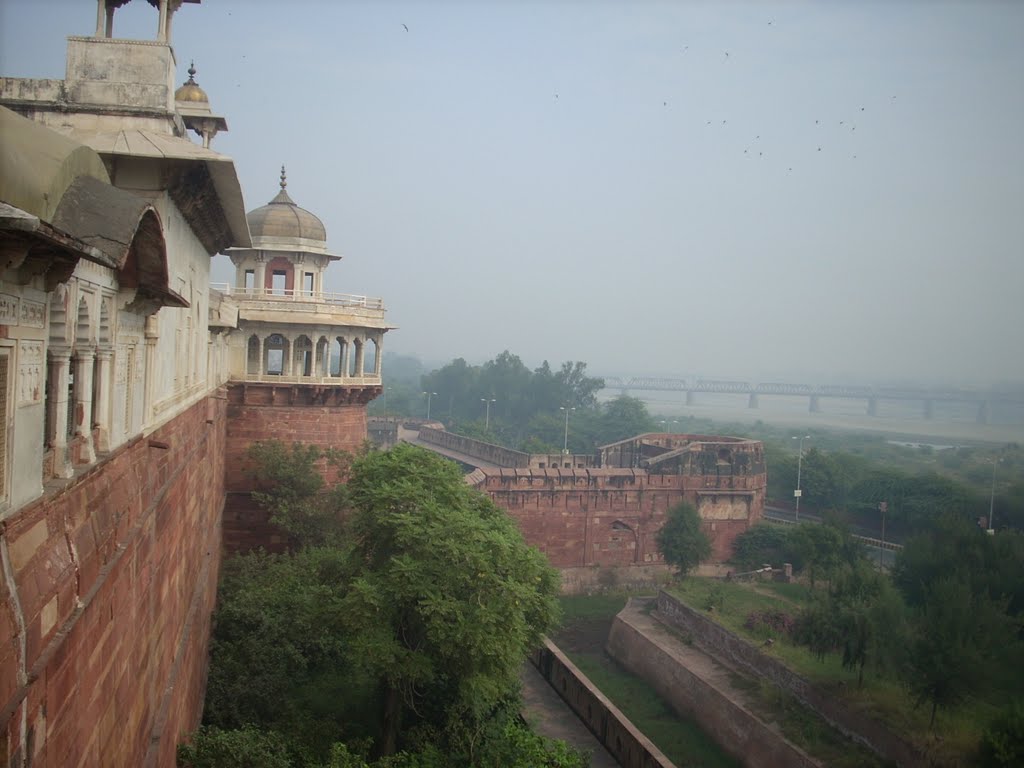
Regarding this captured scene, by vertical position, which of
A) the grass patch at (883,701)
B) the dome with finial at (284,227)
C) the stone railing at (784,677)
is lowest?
the stone railing at (784,677)

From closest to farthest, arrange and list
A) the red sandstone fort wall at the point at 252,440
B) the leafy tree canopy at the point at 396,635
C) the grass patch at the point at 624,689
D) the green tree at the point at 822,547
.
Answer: the leafy tree canopy at the point at 396,635 → the red sandstone fort wall at the point at 252,440 → the grass patch at the point at 624,689 → the green tree at the point at 822,547

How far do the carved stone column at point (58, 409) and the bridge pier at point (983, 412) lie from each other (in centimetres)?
5833

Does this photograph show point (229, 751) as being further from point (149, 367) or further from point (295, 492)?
point (295, 492)

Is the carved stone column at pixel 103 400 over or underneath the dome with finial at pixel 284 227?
underneath

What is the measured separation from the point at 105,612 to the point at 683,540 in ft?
86.3

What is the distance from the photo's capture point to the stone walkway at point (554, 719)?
14.0 meters

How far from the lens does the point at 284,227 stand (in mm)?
17906

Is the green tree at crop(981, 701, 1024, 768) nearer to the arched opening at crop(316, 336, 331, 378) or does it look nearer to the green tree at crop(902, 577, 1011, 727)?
the green tree at crop(902, 577, 1011, 727)

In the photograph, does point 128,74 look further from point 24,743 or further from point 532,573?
point 532,573

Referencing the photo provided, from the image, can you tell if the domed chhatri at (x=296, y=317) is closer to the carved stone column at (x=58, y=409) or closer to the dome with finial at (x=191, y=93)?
the dome with finial at (x=191, y=93)

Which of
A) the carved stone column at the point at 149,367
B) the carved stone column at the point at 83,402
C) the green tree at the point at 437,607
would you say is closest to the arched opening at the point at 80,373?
the carved stone column at the point at 83,402

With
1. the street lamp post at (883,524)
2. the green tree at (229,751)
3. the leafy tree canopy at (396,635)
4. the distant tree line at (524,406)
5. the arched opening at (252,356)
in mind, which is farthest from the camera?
the distant tree line at (524,406)

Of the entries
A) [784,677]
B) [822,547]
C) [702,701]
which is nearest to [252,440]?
[702,701]

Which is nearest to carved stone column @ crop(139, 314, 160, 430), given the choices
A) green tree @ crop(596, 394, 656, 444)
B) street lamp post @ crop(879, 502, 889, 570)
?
street lamp post @ crop(879, 502, 889, 570)
